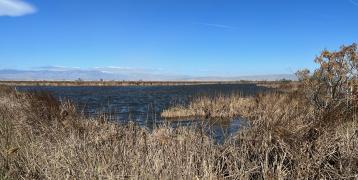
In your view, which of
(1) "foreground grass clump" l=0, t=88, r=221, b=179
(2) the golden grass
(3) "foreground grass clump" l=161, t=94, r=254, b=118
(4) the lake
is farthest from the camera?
(3) "foreground grass clump" l=161, t=94, r=254, b=118

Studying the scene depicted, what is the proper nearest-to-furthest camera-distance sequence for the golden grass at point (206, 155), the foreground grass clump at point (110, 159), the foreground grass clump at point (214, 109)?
the foreground grass clump at point (110, 159)
the golden grass at point (206, 155)
the foreground grass clump at point (214, 109)

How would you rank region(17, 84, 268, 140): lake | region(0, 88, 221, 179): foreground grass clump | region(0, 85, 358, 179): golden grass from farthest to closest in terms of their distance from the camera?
region(17, 84, 268, 140): lake, region(0, 85, 358, 179): golden grass, region(0, 88, 221, 179): foreground grass clump

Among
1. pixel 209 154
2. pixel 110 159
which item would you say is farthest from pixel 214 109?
pixel 110 159

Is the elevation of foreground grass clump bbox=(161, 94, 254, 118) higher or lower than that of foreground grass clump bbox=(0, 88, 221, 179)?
lower

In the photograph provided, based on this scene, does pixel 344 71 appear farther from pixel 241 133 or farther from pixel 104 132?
pixel 104 132

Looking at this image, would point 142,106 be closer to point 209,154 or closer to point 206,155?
point 206,155

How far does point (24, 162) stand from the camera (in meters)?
5.93

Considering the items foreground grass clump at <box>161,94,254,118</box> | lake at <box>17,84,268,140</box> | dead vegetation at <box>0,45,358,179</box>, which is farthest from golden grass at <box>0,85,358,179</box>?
foreground grass clump at <box>161,94,254,118</box>

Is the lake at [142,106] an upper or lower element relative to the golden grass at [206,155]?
lower

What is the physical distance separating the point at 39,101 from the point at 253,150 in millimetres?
8564

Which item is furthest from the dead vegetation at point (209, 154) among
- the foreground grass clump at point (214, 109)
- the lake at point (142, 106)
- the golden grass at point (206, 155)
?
the foreground grass clump at point (214, 109)

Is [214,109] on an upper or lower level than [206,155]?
lower

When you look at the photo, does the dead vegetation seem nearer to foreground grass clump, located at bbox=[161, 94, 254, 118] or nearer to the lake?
the lake

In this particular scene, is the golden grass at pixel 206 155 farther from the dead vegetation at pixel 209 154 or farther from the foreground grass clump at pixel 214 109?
the foreground grass clump at pixel 214 109
